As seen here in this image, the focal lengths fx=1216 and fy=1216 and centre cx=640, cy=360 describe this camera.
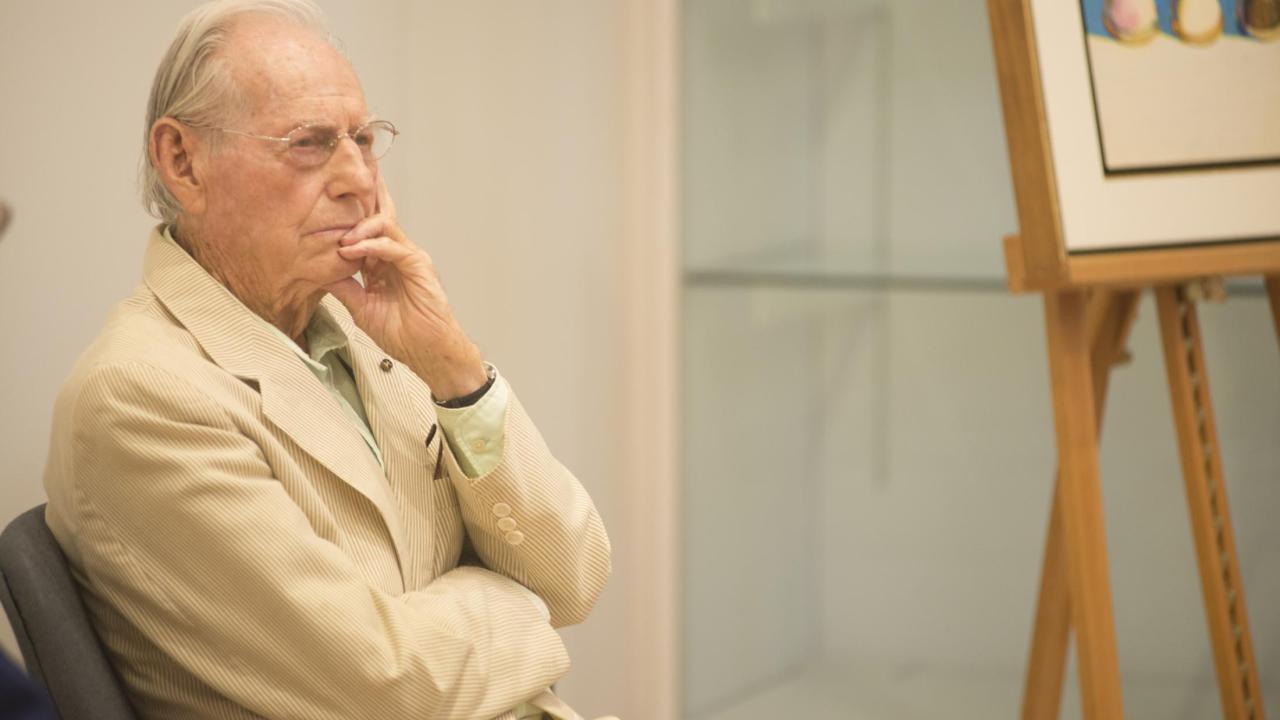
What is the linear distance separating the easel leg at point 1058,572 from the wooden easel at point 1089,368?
5 centimetres

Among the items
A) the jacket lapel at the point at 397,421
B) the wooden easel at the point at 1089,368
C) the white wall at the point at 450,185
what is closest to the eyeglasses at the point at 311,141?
the jacket lapel at the point at 397,421

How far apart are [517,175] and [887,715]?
5.35 feet

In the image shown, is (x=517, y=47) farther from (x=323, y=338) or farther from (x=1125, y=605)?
(x=1125, y=605)

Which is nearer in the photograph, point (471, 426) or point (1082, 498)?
point (471, 426)

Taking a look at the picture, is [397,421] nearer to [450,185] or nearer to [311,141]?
[311,141]

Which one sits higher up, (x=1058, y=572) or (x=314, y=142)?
(x=314, y=142)

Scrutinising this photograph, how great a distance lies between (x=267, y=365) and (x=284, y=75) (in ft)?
1.09

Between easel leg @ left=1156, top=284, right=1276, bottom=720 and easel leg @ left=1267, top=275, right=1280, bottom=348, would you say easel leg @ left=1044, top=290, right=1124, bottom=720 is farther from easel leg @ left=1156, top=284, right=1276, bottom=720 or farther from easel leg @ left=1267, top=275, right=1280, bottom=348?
easel leg @ left=1267, top=275, right=1280, bottom=348

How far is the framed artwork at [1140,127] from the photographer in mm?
1921

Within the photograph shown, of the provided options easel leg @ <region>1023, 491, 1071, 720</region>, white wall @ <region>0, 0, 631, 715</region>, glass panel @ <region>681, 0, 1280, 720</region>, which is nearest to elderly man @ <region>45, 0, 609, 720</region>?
white wall @ <region>0, 0, 631, 715</region>

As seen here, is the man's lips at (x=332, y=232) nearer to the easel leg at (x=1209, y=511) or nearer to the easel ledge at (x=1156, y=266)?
the easel ledge at (x=1156, y=266)

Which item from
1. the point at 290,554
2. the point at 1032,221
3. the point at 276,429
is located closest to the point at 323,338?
the point at 276,429

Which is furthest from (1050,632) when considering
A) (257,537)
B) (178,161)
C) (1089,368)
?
(178,161)

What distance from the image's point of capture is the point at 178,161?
4.62ft
